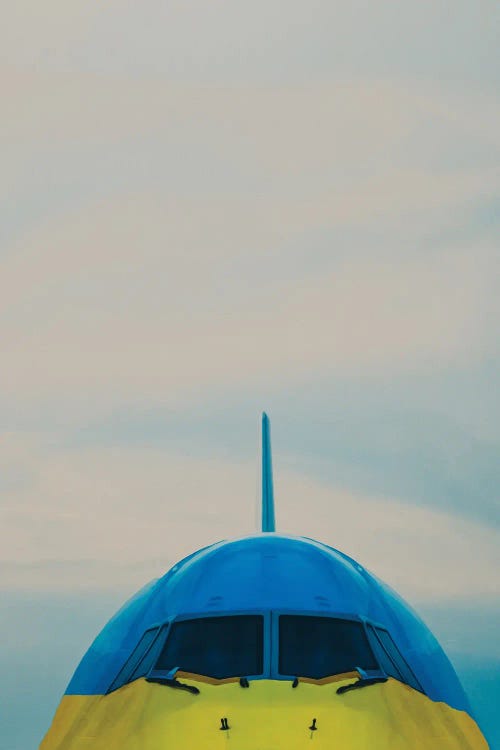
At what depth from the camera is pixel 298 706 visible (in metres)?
10.2

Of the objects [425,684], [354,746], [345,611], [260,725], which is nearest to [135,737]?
[260,725]

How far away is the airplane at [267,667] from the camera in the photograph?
10.1m

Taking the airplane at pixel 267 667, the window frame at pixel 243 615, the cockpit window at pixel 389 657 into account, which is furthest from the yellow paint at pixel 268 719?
the cockpit window at pixel 389 657

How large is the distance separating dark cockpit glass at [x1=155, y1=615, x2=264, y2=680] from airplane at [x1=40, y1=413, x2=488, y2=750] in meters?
0.02

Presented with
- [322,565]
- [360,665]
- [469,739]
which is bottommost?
[469,739]

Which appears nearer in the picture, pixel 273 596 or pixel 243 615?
pixel 243 615

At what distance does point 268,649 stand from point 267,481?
11.7 meters

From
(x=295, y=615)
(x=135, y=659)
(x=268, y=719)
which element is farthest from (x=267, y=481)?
(x=268, y=719)

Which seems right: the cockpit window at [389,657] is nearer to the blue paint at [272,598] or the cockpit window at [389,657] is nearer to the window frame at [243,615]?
the blue paint at [272,598]

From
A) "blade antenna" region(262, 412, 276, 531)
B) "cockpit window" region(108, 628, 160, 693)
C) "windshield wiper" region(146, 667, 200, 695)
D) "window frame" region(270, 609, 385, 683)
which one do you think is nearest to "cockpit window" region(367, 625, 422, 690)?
"window frame" region(270, 609, 385, 683)

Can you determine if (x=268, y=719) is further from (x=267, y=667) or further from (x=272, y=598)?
(x=272, y=598)

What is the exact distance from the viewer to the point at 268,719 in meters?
9.86

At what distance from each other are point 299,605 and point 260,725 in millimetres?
2418

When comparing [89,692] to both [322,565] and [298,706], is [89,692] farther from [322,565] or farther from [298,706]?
[298,706]
